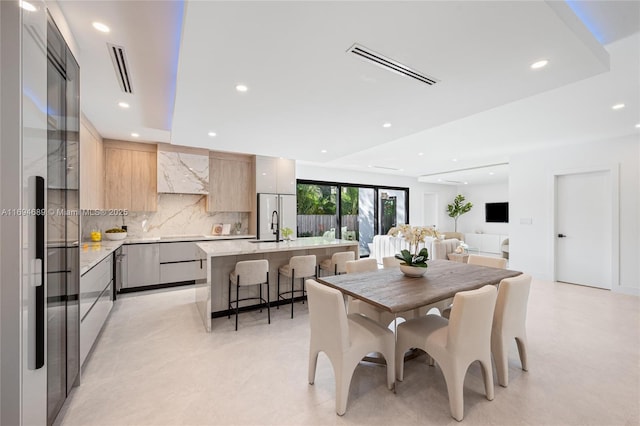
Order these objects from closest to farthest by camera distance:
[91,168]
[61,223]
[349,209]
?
1. [61,223]
2. [91,168]
3. [349,209]

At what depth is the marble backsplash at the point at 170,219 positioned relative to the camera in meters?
4.96

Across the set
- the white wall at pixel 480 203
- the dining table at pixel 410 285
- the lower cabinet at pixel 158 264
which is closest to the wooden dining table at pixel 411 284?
Answer: the dining table at pixel 410 285

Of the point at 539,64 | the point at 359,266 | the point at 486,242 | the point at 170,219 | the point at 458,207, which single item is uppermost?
the point at 539,64

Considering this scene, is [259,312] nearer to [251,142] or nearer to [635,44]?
[251,142]

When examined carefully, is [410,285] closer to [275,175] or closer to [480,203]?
[275,175]

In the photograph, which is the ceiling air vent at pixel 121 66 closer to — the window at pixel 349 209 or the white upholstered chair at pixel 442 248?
the window at pixel 349 209

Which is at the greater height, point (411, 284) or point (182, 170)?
point (182, 170)

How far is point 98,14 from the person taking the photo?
194cm

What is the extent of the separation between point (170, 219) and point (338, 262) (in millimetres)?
3611

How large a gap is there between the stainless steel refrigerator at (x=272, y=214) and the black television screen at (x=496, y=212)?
7.91m

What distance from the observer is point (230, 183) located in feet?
19.0

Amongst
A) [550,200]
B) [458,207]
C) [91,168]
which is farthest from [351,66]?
[458,207]

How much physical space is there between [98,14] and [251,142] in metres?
2.60

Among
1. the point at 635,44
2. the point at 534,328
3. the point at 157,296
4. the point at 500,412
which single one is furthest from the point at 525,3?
the point at 157,296
